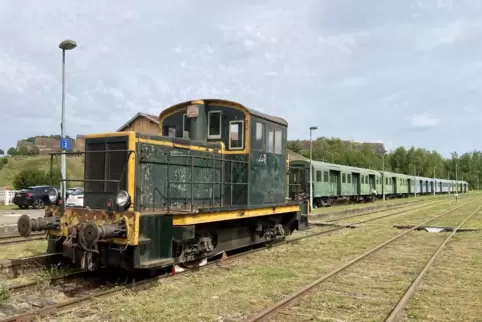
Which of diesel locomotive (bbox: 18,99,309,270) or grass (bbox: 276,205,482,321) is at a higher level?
diesel locomotive (bbox: 18,99,309,270)

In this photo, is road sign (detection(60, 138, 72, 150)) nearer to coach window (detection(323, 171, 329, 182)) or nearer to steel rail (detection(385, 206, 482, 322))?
steel rail (detection(385, 206, 482, 322))

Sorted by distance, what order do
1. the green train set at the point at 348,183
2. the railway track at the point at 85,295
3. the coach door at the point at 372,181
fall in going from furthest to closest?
the coach door at the point at 372,181, the green train set at the point at 348,183, the railway track at the point at 85,295

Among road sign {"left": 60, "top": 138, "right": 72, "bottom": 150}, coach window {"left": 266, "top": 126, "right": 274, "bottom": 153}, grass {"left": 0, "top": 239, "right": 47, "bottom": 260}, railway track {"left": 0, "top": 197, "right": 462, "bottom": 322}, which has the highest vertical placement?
road sign {"left": 60, "top": 138, "right": 72, "bottom": 150}

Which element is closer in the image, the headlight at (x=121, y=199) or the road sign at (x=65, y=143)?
the headlight at (x=121, y=199)

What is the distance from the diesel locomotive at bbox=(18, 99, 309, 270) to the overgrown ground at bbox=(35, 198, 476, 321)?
0.58 metres

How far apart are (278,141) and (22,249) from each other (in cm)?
705

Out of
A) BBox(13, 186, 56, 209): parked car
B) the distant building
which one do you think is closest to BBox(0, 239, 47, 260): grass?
BBox(13, 186, 56, 209): parked car

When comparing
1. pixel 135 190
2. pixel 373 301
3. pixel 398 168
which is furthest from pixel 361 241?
pixel 398 168

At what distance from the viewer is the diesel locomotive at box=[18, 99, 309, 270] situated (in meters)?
6.96

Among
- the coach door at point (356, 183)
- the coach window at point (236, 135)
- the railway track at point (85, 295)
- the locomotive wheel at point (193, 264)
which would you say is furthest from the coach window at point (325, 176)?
the locomotive wheel at point (193, 264)

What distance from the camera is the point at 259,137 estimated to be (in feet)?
32.6

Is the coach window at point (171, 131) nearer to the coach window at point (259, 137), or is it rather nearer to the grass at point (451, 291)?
the coach window at point (259, 137)

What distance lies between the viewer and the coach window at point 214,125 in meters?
9.60

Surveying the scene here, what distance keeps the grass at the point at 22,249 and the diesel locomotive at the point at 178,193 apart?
2.45 m
